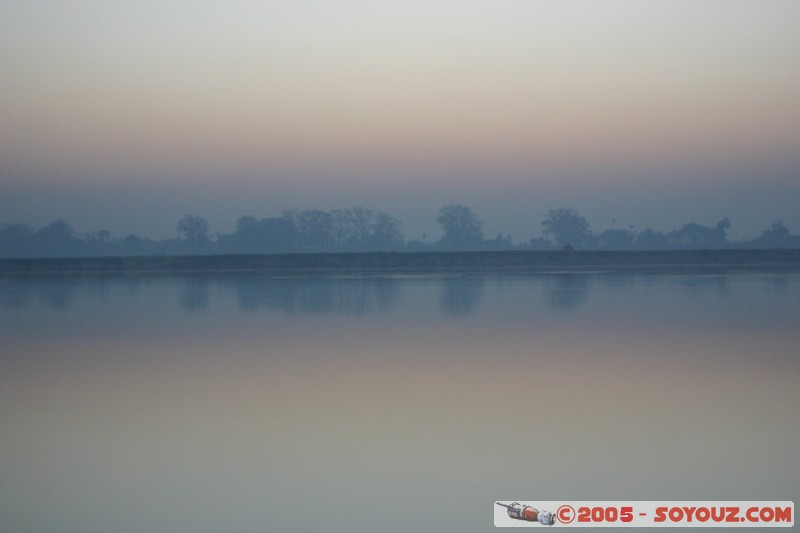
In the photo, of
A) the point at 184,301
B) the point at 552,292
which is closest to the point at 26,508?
the point at 184,301

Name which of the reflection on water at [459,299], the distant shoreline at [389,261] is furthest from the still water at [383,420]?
the distant shoreline at [389,261]

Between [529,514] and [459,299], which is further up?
[459,299]

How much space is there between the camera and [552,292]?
18672 millimetres

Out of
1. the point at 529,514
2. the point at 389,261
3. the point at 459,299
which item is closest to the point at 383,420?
the point at 529,514

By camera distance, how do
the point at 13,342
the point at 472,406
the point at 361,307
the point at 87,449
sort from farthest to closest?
the point at 361,307
the point at 13,342
the point at 472,406
the point at 87,449

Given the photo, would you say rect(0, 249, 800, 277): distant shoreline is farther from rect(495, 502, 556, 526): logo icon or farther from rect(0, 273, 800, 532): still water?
rect(495, 502, 556, 526): logo icon

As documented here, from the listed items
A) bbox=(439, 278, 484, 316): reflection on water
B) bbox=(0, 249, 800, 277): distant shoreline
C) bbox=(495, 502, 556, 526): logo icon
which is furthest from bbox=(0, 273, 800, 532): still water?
bbox=(0, 249, 800, 277): distant shoreline

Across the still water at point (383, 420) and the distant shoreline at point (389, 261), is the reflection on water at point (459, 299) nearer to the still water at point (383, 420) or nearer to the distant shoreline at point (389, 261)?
the still water at point (383, 420)

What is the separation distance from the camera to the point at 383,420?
20.2 feet

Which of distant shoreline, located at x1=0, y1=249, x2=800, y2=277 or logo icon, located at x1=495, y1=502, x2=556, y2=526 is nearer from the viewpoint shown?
logo icon, located at x1=495, y1=502, x2=556, y2=526

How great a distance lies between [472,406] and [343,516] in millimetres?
2365

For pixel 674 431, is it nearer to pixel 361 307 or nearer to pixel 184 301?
pixel 361 307

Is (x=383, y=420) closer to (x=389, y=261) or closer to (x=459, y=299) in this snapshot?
(x=459, y=299)

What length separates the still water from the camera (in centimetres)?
452
